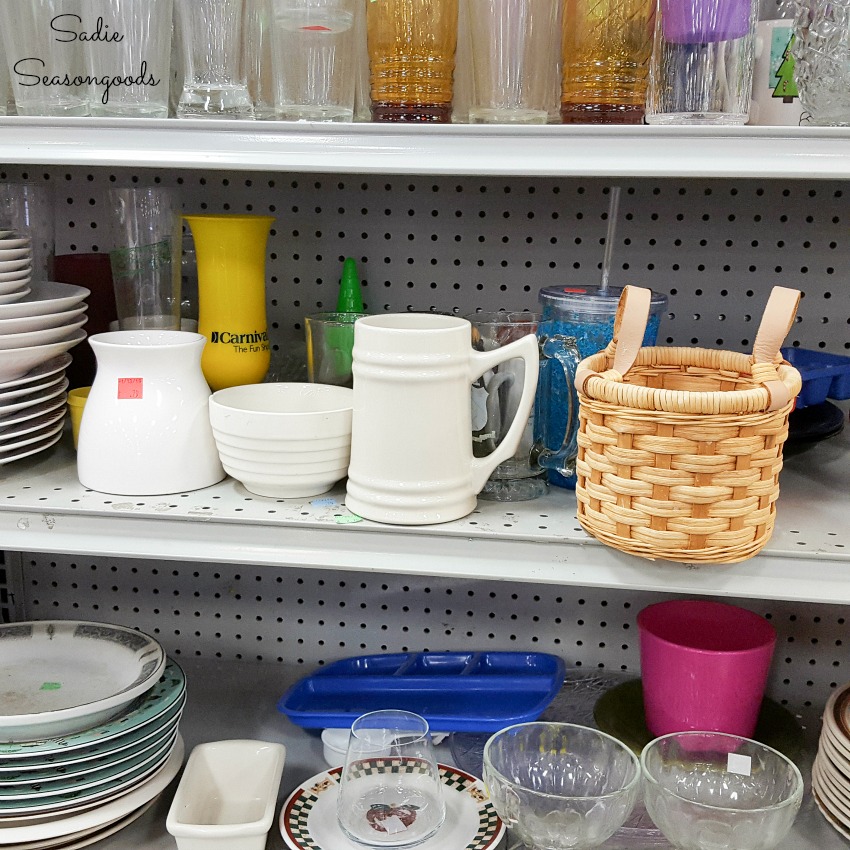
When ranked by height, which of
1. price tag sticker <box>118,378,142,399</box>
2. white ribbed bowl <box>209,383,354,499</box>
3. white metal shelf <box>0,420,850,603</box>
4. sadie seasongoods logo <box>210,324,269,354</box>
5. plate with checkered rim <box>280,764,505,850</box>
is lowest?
plate with checkered rim <box>280,764,505,850</box>

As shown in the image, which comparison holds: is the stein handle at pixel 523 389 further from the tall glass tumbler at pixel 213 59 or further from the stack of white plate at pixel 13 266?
the stack of white plate at pixel 13 266

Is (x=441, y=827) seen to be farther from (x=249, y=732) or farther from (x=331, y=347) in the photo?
(x=331, y=347)

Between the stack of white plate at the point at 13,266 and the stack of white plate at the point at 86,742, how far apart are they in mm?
515

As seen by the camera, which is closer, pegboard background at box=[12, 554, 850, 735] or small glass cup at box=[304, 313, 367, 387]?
small glass cup at box=[304, 313, 367, 387]

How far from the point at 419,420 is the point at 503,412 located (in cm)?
15

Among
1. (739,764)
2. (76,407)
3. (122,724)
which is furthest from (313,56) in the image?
(739,764)

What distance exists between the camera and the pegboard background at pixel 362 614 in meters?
1.43

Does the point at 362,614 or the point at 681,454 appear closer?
the point at 681,454

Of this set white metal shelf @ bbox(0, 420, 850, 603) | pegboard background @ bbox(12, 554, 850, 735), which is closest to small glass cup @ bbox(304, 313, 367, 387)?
white metal shelf @ bbox(0, 420, 850, 603)

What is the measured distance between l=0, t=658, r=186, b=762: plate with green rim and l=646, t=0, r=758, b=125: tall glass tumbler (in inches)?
37.1

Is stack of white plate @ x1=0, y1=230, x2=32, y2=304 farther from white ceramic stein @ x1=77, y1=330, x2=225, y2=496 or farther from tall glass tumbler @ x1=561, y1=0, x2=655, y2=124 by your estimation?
tall glass tumbler @ x1=561, y1=0, x2=655, y2=124

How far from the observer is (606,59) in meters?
1.00

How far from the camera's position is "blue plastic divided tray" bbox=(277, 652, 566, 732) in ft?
4.17

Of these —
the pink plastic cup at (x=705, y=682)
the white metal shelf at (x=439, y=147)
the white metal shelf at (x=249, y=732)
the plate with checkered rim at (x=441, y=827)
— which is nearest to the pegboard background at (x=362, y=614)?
the white metal shelf at (x=249, y=732)
